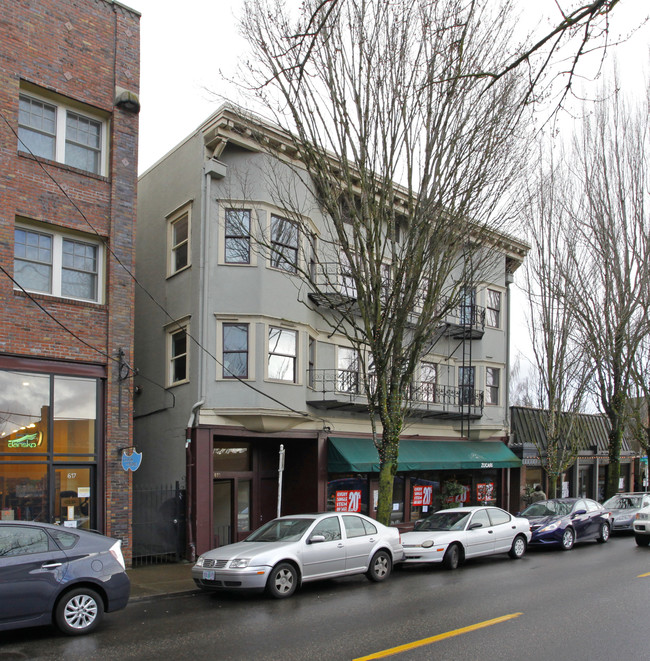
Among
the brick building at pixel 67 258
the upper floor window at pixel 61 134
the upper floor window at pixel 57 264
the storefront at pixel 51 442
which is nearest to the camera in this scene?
the storefront at pixel 51 442

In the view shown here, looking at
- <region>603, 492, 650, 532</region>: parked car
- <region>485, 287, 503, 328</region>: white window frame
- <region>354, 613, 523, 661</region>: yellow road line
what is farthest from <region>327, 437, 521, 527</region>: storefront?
<region>354, 613, 523, 661</region>: yellow road line

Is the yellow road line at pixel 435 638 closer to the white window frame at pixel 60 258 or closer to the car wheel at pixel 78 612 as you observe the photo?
the car wheel at pixel 78 612

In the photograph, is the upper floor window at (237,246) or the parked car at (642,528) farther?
the parked car at (642,528)

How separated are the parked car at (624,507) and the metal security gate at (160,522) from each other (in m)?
13.8

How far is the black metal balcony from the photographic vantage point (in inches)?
752

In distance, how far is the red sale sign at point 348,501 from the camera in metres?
20.0

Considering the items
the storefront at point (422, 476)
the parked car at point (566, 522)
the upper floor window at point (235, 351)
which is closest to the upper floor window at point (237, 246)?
the upper floor window at point (235, 351)

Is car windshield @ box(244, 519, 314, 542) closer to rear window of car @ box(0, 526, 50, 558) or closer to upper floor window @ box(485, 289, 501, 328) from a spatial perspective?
rear window of car @ box(0, 526, 50, 558)

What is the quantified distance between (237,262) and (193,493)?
571 cm

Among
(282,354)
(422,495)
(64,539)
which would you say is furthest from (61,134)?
(422,495)

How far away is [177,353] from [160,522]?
428 cm

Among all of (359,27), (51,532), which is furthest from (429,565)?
(359,27)

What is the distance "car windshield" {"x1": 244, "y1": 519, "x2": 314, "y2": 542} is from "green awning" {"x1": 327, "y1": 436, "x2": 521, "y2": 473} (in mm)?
6390

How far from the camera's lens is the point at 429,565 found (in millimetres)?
15305
